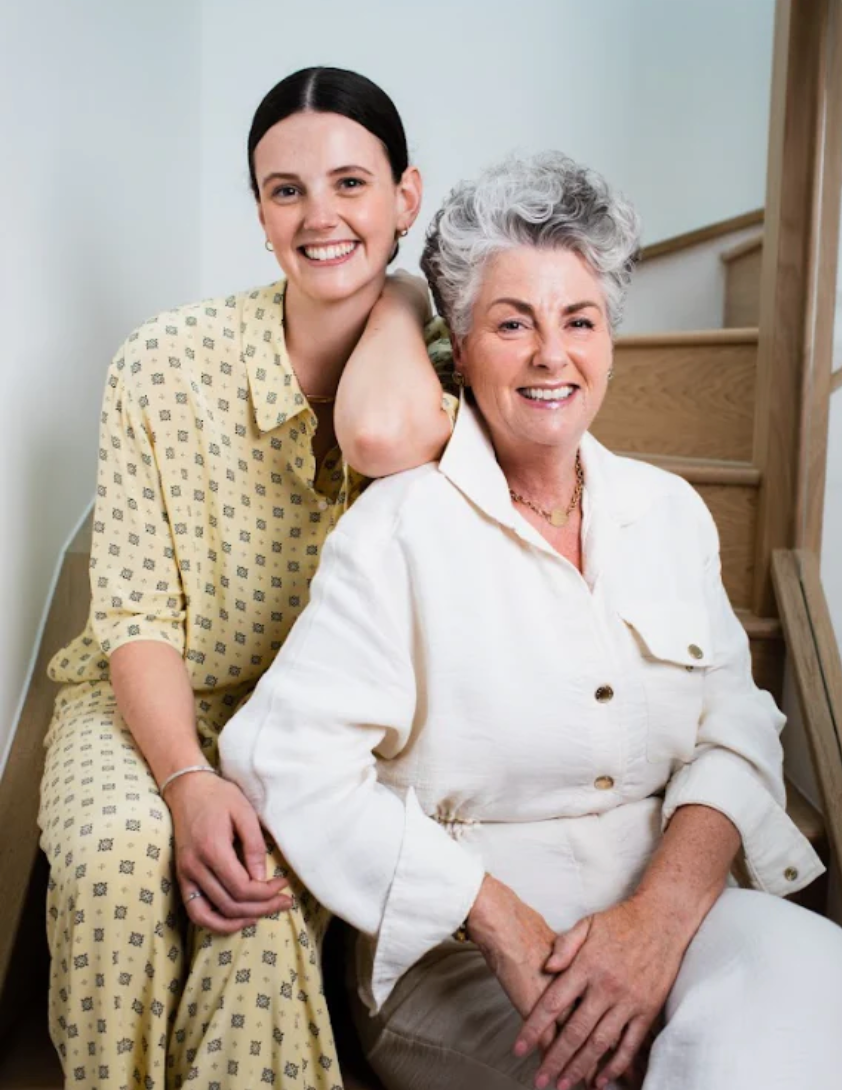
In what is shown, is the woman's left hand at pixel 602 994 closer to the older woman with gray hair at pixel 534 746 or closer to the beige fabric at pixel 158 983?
the older woman with gray hair at pixel 534 746

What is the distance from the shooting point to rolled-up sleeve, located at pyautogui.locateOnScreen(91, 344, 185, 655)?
5.59 feet

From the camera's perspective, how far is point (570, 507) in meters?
1.62

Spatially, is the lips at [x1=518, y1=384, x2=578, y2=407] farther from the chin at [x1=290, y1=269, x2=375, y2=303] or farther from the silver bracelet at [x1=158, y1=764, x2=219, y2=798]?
the silver bracelet at [x1=158, y1=764, x2=219, y2=798]

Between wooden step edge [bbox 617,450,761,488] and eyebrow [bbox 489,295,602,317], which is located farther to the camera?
wooden step edge [bbox 617,450,761,488]

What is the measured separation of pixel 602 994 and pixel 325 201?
1079 mm

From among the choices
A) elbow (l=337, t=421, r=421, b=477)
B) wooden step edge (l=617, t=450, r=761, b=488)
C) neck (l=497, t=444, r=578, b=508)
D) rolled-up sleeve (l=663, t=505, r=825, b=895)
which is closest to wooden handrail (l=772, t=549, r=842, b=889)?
wooden step edge (l=617, t=450, r=761, b=488)

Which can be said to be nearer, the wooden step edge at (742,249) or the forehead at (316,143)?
the forehead at (316,143)

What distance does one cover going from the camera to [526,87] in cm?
333

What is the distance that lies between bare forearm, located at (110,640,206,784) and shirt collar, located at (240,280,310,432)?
36cm

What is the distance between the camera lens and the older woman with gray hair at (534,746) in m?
1.33

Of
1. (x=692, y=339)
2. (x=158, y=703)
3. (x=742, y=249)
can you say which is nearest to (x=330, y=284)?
(x=158, y=703)

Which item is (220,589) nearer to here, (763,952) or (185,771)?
(185,771)

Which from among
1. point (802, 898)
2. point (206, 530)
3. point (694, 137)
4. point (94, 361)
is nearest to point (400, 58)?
point (694, 137)

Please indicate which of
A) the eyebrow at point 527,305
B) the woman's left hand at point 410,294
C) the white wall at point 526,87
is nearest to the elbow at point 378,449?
the eyebrow at point 527,305
